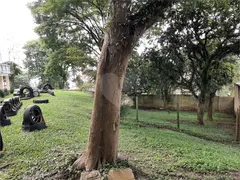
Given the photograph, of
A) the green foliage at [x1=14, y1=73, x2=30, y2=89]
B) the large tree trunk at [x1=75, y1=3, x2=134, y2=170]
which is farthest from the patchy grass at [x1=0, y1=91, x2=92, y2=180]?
the green foliage at [x1=14, y1=73, x2=30, y2=89]

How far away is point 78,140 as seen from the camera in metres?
4.65

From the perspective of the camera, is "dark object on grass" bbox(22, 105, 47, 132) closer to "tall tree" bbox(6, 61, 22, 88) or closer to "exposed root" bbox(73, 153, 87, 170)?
"exposed root" bbox(73, 153, 87, 170)

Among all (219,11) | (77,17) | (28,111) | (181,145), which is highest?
(77,17)

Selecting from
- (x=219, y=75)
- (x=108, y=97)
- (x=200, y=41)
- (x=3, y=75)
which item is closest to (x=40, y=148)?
(x=108, y=97)

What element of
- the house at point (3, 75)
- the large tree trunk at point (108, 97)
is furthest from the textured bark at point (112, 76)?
the house at point (3, 75)

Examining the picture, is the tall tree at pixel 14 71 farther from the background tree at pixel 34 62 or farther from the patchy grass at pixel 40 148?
the patchy grass at pixel 40 148

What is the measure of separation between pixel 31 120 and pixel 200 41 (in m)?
7.81

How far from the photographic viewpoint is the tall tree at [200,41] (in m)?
7.62

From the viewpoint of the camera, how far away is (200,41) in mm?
8586

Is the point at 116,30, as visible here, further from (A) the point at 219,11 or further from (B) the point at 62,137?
(A) the point at 219,11

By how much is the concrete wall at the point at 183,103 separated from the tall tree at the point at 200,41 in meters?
4.60

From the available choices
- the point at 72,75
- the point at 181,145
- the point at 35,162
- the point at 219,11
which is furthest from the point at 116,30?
the point at 72,75

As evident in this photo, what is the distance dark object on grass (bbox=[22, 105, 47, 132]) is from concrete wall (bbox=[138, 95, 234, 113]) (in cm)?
1040

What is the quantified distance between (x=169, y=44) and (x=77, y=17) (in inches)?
207
